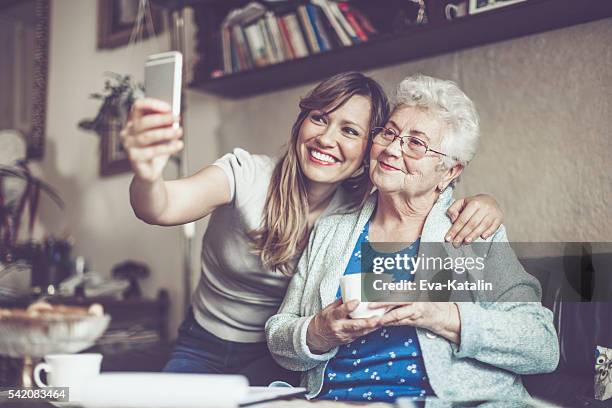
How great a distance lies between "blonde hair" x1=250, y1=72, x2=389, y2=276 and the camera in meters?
1.11

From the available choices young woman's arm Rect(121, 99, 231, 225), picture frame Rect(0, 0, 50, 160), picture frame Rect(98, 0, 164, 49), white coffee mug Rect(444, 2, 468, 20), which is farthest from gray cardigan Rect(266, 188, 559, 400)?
picture frame Rect(0, 0, 50, 160)

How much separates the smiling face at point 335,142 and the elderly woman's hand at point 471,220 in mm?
189

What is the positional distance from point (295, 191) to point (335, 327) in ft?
0.98

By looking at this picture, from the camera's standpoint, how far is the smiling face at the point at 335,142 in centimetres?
108

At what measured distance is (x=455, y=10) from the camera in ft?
3.73

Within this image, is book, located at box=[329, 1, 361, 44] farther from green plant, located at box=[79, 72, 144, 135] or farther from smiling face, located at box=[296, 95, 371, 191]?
green plant, located at box=[79, 72, 144, 135]

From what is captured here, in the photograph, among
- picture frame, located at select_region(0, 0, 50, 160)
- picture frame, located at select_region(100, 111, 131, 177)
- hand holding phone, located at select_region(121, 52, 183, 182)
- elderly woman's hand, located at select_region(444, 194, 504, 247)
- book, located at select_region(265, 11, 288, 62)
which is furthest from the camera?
picture frame, located at select_region(0, 0, 50, 160)

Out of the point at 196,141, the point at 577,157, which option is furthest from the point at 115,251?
the point at 577,157

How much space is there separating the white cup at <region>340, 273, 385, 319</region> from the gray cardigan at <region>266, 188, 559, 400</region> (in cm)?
9

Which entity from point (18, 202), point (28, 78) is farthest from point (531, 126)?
point (28, 78)

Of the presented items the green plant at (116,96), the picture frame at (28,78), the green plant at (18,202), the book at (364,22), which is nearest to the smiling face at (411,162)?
the book at (364,22)

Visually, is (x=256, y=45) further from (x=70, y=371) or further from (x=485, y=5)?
(x=70, y=371)

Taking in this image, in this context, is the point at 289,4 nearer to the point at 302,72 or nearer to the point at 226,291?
the point at 302,72

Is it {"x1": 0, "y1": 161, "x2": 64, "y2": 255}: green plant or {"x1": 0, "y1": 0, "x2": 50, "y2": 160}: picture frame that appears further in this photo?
{"x1": 0, "y1": 0, "x2": 50, "y2": 160}: picture frame
